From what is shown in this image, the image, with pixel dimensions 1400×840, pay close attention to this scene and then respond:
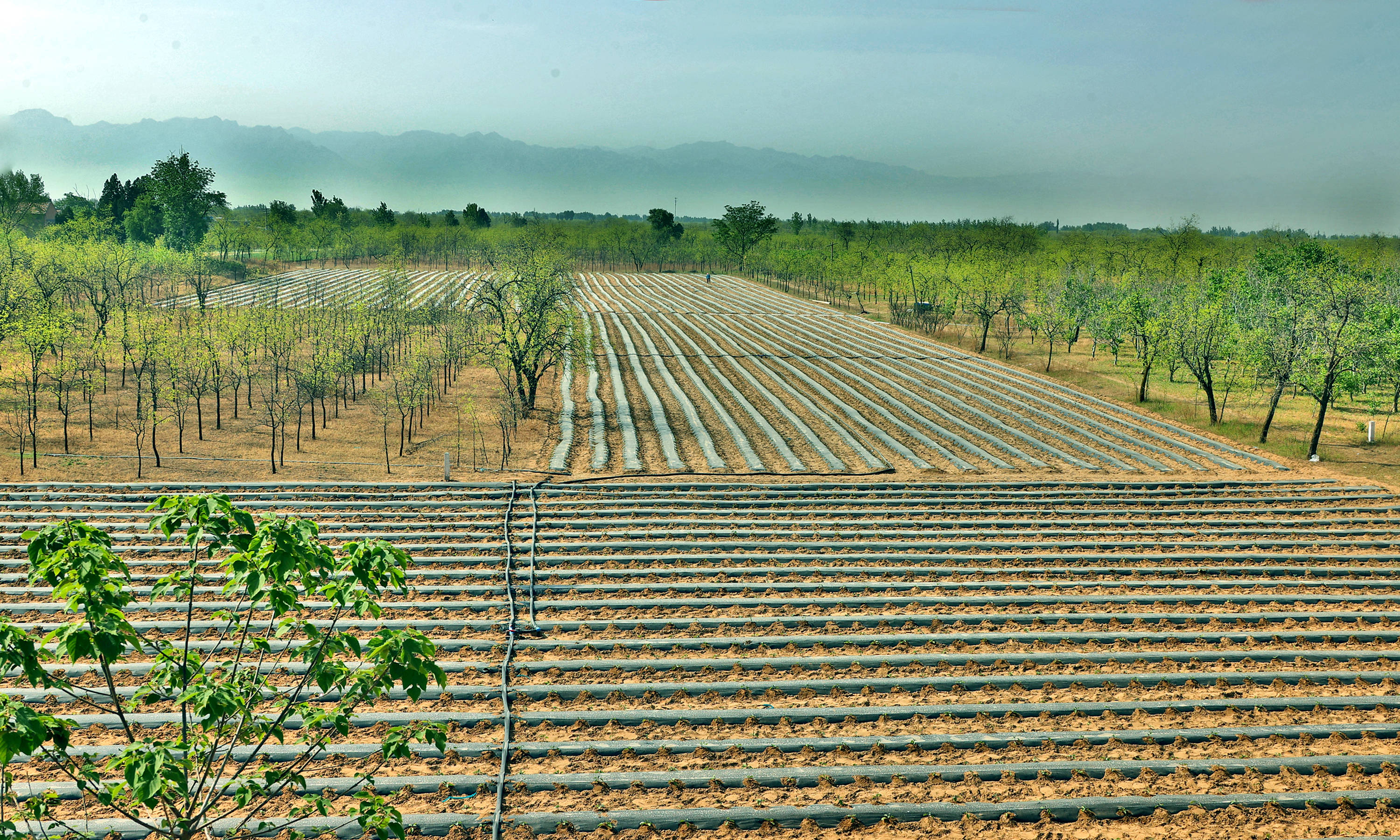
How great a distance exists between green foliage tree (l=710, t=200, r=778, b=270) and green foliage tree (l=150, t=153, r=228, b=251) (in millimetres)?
65494

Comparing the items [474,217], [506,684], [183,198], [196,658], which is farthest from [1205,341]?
[474,217]

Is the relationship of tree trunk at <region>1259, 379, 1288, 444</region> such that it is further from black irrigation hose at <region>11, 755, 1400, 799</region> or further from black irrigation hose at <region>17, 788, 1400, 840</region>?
black irrigation hose at <region>17, 788, 1400, 840</region>

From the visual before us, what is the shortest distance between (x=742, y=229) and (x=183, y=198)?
7059cm

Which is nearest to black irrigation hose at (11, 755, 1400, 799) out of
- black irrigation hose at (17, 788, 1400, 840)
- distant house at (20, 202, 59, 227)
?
black irrigation hose at (17, 788, 1400, 840)

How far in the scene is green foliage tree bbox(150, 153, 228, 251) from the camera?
83000 millimetres

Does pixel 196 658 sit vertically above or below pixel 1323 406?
below

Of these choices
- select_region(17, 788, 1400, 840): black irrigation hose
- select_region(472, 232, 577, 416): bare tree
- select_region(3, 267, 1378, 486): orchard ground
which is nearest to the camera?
select_region(17, 788, 1400, 840): black irrigation hose

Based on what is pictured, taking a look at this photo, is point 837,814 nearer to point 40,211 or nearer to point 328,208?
point 40,211

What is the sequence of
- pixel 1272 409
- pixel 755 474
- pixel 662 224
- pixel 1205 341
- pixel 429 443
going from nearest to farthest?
pixel 755 474 → pixel 429 443 → pixel 1272 409 → pixel 1205 341 → pixel 662 224

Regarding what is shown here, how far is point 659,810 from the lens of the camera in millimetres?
9297

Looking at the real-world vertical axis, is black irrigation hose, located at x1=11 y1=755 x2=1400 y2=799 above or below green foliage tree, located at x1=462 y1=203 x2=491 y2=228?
below

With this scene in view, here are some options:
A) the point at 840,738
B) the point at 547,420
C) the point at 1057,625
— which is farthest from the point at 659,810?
the point at 547,420

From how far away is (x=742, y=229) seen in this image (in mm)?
120188

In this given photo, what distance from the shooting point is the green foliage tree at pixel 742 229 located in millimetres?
120125
